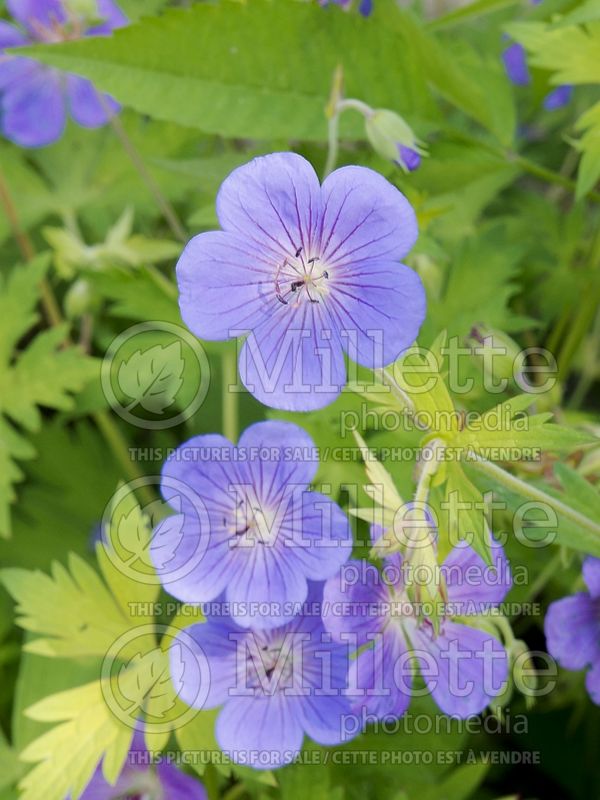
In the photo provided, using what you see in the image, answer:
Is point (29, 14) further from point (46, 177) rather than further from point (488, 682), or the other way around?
point (488, 682)

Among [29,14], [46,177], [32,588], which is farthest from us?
[46,177]

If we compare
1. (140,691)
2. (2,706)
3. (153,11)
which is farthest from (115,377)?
(153,11)

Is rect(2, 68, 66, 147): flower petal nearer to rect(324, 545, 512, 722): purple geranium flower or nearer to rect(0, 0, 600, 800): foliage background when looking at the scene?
rect(0, 0, 600, 800): foliage background

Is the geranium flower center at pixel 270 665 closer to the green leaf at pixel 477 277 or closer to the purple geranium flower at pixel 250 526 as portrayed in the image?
the purple geranium flower at pixel 250 526

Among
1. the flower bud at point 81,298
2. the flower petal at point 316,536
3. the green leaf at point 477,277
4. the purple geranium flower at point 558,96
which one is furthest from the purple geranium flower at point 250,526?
the purple geranium flower at point 558,96

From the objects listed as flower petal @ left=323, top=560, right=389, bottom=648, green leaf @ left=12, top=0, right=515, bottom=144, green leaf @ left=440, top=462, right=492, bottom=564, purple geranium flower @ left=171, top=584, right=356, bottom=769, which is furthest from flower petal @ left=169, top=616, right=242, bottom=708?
green leaf @ left=12, top=0, right=515, bottom=144

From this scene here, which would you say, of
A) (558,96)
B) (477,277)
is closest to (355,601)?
(477,277)
